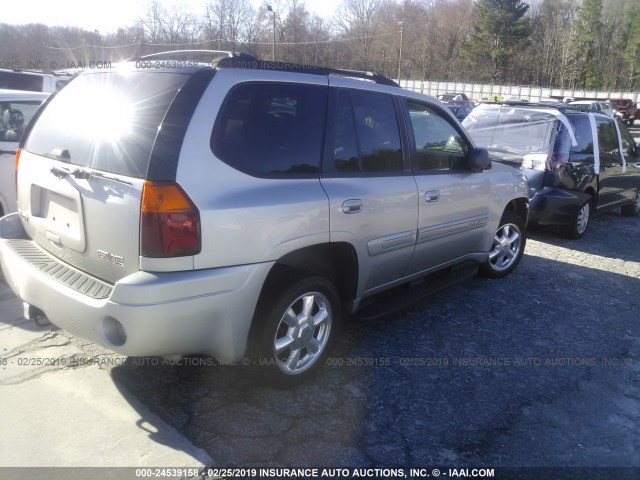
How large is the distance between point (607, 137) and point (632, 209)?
6.91ft

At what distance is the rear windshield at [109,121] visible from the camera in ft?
8.50

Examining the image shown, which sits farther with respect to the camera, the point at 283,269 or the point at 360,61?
the point at 360,61

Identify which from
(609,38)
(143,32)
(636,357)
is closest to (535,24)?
(609,38)

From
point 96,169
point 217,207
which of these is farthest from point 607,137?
point 96,169

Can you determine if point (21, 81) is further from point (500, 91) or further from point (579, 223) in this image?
point (500, 91)

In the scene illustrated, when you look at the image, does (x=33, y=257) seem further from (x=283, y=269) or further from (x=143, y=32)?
(x=143, y=32)

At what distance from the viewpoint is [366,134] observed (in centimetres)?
356

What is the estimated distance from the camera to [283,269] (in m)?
3.01

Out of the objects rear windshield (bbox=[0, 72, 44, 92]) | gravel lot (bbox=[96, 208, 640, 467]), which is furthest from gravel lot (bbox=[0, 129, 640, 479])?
rear windshield (bbox=[0, 72, 44, 92])

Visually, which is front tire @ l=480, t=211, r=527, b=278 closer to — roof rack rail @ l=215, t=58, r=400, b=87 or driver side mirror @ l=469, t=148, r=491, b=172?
driver side mirror @ l=469, t=148, r=491, b=172

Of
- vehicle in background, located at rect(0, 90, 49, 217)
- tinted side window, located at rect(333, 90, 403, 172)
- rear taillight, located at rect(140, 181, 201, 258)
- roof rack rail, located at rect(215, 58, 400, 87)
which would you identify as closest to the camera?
rear taillight, located at rect(140, 181, 201, 258)

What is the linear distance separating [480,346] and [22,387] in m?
3.16

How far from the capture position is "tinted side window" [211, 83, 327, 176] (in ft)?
8.84

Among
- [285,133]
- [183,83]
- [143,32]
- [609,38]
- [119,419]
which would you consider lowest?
[119,419]
